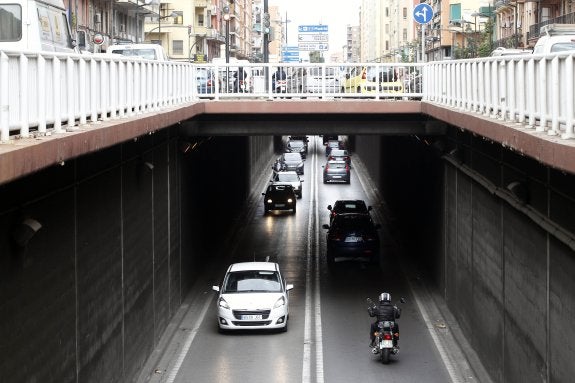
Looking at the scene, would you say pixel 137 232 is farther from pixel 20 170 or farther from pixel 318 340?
pixel 20 170

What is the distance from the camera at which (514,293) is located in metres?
17.4

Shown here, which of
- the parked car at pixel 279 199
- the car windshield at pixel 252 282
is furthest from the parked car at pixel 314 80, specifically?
the parked car at pixel 279 199

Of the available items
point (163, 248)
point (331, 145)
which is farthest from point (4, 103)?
point (331, 145)

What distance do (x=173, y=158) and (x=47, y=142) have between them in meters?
16.1

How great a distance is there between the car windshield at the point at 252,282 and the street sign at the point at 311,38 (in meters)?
45.5

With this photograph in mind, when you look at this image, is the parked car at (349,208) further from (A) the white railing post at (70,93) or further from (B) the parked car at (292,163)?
(A) the white railing post at (70,93)

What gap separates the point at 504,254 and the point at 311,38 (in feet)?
176

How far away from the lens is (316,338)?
958 inches

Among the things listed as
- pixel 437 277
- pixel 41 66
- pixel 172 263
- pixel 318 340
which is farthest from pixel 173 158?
pixel 41 66

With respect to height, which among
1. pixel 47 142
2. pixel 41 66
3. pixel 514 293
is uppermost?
pixel 41 66

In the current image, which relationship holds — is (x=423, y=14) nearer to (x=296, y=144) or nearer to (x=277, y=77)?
(x=277, y=77)

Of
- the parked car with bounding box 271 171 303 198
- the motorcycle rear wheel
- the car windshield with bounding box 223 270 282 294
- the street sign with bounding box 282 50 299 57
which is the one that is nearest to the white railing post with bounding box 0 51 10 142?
the motorcycle rear wheel

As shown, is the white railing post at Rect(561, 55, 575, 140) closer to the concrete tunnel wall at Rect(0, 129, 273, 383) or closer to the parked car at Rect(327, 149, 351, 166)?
the concrete tunnel wall at Rect(0, 129, 273, 383)

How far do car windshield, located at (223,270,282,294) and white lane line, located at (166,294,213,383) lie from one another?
A: 1.19 metres
